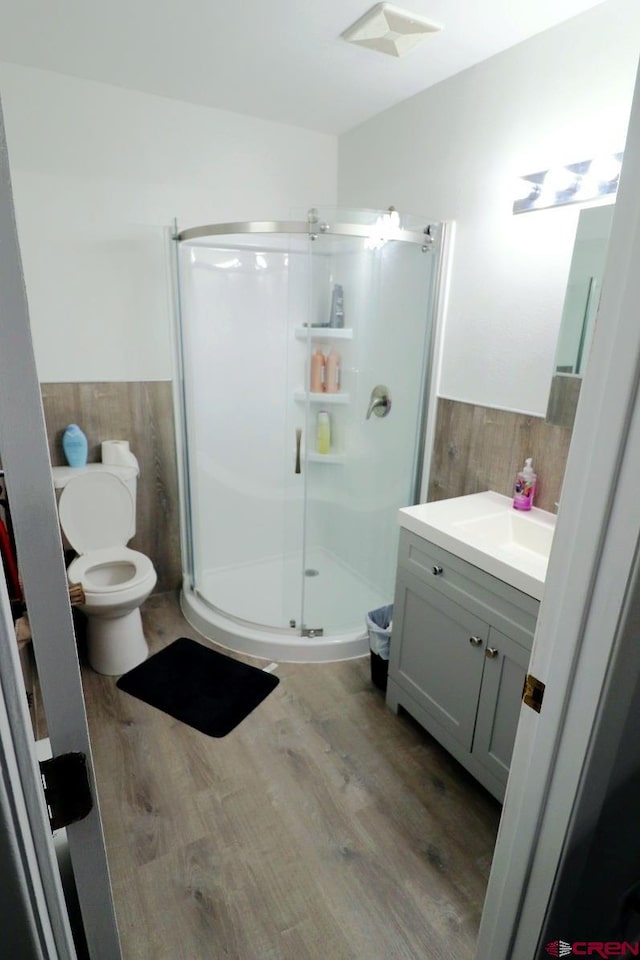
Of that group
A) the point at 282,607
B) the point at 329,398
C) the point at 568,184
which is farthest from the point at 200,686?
the point at 568,184

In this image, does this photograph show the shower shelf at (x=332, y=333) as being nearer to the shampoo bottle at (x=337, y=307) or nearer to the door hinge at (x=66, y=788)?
the shampoo bottle at (x=337, y=307)

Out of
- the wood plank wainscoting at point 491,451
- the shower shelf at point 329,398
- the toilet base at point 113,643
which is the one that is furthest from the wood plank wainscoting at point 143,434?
the wood plank wainscoting at point 491,451

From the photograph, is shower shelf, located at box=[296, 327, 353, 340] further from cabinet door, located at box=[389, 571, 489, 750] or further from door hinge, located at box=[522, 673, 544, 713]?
door hinge, located at box=[522, 673, 544, 713]

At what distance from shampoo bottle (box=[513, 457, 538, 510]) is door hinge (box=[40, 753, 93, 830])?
1.76 metres

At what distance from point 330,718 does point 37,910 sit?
5.44 feet

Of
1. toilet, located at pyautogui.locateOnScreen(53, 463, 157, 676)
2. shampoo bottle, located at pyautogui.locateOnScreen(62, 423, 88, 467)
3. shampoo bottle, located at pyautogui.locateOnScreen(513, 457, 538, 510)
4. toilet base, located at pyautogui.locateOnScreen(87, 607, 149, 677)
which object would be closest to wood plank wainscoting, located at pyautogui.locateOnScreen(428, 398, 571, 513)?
shampoo bottle, located at pyautogui.locateOnScreen(513, 457, 538, 510)

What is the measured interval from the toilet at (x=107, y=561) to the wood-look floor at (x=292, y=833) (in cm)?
19

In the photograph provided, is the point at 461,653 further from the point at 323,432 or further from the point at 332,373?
the point at 332,373

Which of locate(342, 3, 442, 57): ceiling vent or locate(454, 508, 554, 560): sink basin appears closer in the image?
locate(342, 3, 442, 57): ceiling vent

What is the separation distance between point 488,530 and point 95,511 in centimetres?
177

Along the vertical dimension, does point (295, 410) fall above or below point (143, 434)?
above

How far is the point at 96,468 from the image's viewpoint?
8.06ft

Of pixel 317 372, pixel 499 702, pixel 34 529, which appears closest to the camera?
pixel 34 529

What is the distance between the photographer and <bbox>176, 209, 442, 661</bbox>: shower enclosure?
94.9 inches
